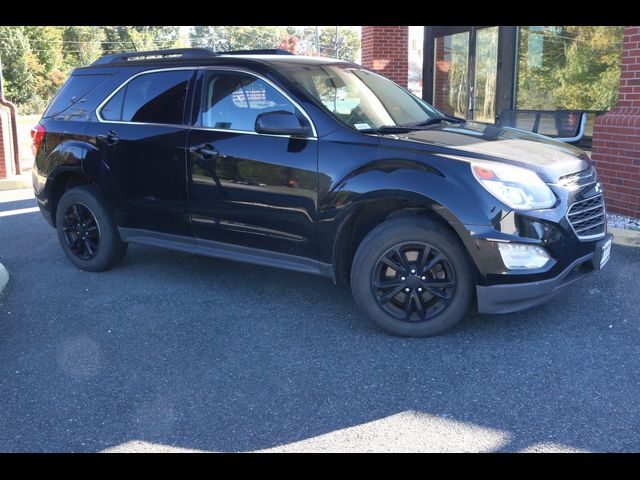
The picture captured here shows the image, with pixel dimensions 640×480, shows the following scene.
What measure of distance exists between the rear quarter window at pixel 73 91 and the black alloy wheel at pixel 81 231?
36.8 inches

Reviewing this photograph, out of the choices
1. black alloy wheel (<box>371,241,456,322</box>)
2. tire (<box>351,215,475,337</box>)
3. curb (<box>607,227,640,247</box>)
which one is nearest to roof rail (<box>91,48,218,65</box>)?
tire (<box>351,215,475,337</box>)

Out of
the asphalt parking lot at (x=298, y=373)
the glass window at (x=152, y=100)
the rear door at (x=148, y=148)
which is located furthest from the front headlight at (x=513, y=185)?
the glass window at (x=152, y=100)

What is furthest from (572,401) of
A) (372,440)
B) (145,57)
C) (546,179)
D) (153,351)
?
(145,57)

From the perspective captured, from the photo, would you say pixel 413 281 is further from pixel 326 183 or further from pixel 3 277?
pixel 3 277

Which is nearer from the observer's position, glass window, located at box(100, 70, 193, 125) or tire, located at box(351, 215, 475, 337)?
tire, located at box(351, 215, 475, 337)

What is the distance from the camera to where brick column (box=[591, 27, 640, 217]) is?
22.0 feet

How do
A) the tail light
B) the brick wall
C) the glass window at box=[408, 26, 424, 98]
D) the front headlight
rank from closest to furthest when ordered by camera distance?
the front headlight → the tail light → the brick wall → the glass window at box=[408, 26, 424, 98]

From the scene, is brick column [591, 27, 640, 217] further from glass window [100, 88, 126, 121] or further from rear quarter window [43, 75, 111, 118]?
rear quarter window [43, 75, 111, 118]

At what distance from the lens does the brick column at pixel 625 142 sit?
671 cm

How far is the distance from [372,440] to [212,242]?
2.44 metres

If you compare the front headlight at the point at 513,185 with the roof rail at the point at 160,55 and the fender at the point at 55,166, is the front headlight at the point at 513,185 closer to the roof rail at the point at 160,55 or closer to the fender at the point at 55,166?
the roof rail at the point at 160,55

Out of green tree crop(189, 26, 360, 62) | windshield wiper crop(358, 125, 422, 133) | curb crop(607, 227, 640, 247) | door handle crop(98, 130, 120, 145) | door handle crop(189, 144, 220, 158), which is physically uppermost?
green tree crop(189, 26, 360, 62)

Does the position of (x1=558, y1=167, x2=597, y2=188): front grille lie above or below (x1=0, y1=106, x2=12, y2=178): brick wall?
above

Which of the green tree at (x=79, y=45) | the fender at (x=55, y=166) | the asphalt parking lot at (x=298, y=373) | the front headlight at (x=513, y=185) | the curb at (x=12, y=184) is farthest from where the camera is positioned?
the green tree at (x=79, y=45)
